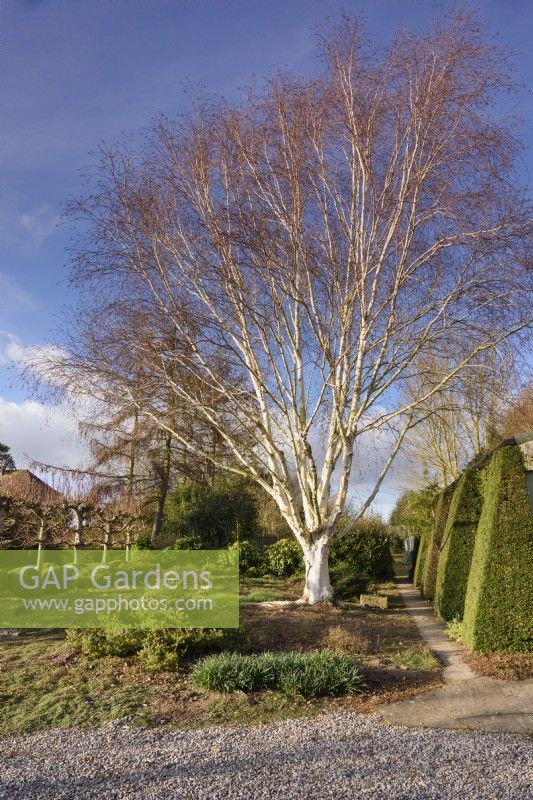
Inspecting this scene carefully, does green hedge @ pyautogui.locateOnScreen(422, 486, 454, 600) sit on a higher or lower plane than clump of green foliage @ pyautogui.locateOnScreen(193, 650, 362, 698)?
higher

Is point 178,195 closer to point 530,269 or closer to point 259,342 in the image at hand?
point 259,342

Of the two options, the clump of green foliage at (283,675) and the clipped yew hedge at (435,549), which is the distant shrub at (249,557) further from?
the clump of green foliage at (283,675)

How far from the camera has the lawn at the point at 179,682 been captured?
17.9 ft

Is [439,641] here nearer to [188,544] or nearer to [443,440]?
[188,544]

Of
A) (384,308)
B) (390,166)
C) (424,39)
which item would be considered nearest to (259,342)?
(384,308)

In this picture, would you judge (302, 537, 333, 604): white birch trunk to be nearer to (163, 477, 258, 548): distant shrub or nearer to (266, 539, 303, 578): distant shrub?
(266, 539, 303, 578): distant shrub

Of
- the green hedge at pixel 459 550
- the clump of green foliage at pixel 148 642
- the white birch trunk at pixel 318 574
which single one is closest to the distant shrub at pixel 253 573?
the white birch trunk at pixel 318 574

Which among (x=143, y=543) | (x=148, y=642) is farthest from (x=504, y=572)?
(x=143, y=543)

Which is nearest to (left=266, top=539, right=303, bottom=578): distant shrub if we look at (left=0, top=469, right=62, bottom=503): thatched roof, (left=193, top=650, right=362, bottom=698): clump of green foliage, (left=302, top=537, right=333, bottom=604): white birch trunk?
(left=302, top=537, right=333, bottom=604): white birch trunk

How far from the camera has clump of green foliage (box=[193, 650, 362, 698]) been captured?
233 inches

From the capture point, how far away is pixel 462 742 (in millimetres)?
4645

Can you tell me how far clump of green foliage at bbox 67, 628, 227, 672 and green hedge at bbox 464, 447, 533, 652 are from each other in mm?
3369

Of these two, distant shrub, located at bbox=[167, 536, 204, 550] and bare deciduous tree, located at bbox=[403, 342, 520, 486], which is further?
bare deciduous tree, located at bbox=[403, 342, 520, 486]

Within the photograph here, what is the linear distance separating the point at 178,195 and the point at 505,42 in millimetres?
6115
